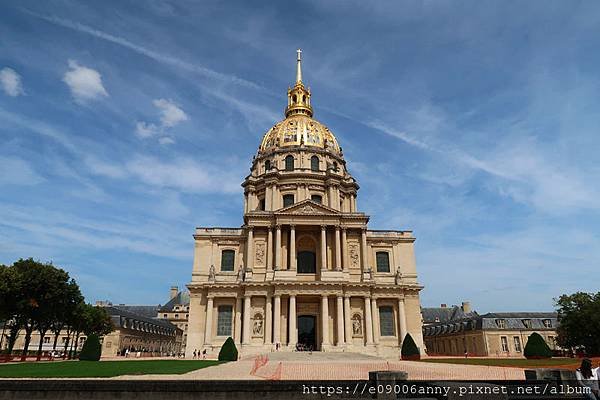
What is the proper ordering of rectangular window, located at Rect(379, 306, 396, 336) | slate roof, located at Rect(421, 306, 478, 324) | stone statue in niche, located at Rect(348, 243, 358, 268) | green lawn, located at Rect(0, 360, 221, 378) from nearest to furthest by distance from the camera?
green lawn, located at Rect(0, 360, 221, 378)
rectangular window, located at Rect(379, 306, 396, 336)
stone statue in niche, located at Rect(348, 243, 358, 268)
slate roof, located at Rect(421, 306, 478, 324)

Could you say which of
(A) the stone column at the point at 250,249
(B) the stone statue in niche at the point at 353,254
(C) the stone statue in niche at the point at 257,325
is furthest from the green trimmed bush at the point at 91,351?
(B) the stone statue in niche at the point at 353,254

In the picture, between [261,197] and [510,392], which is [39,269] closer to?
[261,197]

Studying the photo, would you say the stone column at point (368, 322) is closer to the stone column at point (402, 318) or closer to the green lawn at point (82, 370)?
the stone column at point (402, 318)

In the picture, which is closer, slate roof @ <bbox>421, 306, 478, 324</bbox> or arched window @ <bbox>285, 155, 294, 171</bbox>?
arched window @ <bbox>285, 155, 294, 171</bbox>

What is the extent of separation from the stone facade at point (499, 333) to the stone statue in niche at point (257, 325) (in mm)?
28885

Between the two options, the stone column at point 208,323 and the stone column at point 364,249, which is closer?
the stone column at point 208,323

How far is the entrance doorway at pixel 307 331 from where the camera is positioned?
137 feet

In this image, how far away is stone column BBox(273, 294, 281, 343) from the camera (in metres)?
39.2

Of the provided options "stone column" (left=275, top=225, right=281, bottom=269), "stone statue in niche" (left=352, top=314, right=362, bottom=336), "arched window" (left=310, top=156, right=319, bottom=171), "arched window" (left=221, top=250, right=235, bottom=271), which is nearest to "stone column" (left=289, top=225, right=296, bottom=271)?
"stone column" (left=275, top=225, right=281, bottom=269)

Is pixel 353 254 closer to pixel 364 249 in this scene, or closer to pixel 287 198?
pixel 364 249

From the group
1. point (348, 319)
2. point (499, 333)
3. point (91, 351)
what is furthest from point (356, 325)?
point (91, 351)

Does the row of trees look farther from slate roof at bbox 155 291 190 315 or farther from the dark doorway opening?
slate roof at bbox 155 291 190 315

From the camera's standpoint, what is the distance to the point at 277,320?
39.8 metres

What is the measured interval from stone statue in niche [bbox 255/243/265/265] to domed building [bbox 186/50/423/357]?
0.33 feet
